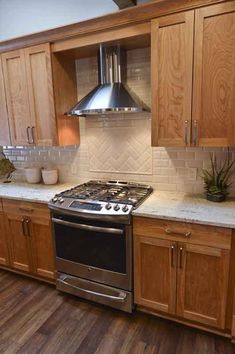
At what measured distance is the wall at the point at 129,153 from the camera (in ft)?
7.28

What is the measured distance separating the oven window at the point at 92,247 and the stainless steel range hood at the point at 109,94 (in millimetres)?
958

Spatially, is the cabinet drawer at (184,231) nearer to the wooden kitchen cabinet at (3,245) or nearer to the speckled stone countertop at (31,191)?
the speckled stone countertop at (31,191)

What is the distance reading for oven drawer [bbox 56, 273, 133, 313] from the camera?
6.39 feet

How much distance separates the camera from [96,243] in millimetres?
1961

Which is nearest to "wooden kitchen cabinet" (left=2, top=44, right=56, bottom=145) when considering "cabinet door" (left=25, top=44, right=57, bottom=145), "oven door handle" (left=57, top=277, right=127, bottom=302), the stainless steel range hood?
"cabinet door" (left=25, top=44, right=57, bottom=145)

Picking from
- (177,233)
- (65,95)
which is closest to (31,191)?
(65,95)

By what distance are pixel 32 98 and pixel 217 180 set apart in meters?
1.92

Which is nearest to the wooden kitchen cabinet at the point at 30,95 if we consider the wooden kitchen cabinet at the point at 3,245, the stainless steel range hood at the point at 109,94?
the stainless steel range hood at the point at 109,94

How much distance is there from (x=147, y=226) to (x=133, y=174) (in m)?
0.79

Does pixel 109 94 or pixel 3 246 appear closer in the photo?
pixel 109 94

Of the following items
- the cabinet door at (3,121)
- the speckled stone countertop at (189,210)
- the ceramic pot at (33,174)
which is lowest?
the speckled stone countertop at (189,210)

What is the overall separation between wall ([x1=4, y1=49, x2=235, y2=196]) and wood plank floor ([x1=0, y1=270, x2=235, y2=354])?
1186mm

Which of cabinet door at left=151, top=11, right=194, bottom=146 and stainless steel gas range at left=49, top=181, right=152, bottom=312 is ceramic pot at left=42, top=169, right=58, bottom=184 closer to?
stainless steel gas range at left=49, top=181, right=152, bottom=312

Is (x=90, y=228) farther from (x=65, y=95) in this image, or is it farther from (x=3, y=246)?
(x=65, y=95)
